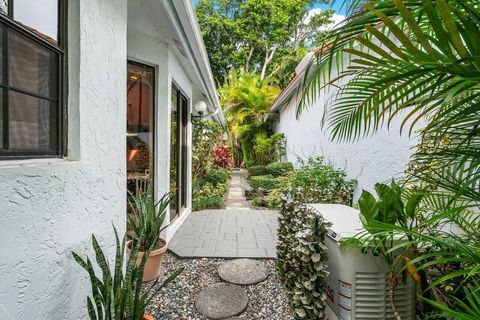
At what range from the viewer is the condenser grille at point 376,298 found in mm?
2180

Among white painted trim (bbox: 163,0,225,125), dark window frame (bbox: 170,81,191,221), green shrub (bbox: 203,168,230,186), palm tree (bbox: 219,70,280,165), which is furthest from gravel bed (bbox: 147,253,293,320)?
palm tree (bbox: 219,70,280,165)

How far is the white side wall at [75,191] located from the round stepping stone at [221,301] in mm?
1214

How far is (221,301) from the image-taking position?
9.82ft

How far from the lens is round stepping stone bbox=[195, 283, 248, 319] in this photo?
2800mm

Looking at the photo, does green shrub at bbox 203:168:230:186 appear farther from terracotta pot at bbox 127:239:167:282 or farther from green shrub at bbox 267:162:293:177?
terracotta pot at bbox 127:239:167:282

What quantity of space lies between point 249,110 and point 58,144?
44.3ft

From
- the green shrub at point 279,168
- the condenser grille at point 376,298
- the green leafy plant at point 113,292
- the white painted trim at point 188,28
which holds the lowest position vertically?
the condenser grille at point 376,298

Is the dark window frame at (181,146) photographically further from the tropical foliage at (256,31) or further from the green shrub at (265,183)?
the tropical foliage at (256,31)

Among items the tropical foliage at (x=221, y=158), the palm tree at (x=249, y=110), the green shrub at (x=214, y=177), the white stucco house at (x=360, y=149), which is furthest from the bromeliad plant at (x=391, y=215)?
the palm tree at (x=249, y=110)

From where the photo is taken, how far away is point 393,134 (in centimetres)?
417

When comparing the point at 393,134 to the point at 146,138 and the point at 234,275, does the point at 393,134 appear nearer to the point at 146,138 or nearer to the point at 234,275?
the point at 234,275

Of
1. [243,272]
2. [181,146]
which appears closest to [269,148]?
[181,146]

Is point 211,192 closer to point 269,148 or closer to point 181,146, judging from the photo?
point 181,146

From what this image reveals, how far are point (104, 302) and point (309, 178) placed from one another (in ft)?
16.0
